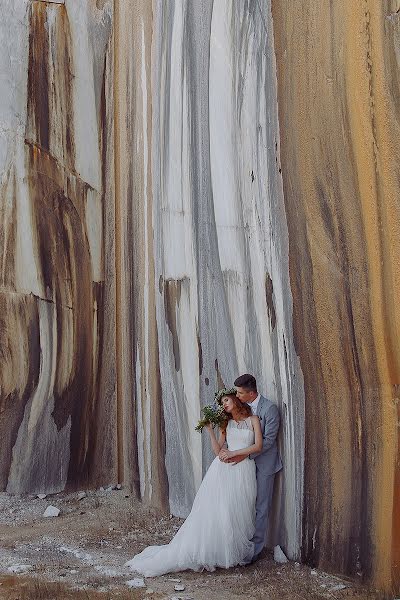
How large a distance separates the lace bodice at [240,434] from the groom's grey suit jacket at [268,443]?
0.29 feet

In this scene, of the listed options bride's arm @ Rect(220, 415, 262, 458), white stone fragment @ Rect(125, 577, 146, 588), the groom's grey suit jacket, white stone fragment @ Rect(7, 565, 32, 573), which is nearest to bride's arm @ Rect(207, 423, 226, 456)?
bride's arm @ Rect(220, 415, 262, 458)

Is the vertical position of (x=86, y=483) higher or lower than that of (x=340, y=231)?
lower

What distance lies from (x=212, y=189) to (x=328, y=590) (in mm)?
3129

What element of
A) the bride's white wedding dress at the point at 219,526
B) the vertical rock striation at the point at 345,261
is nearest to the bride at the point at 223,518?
the bride's white wedding dress at the point at 219,526

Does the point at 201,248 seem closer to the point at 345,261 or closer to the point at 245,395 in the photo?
the point at 245,395

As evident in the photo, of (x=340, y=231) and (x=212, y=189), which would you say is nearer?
(x=340, y=231)

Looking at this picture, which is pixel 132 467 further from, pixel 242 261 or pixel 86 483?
pixel 242 261

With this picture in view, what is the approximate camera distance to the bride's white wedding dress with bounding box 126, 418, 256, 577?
18.4ft

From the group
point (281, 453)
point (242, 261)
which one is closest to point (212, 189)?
point (242, 261)

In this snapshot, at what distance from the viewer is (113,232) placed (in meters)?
8.91

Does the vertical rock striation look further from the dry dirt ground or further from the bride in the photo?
the bride

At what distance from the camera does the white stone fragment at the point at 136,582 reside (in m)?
5.38

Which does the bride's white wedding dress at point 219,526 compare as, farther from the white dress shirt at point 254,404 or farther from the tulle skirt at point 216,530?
the white dress shirt at point 254,404

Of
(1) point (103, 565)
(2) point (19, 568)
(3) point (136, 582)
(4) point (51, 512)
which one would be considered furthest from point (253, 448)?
(4) point (51, 512)
